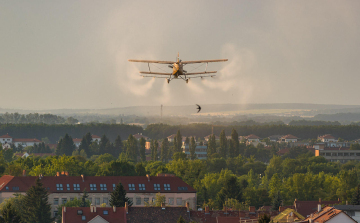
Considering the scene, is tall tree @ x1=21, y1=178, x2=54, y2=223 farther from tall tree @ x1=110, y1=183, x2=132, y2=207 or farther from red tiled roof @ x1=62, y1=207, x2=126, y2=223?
red tiled roof @ x1=62, y1=207, x2=126, y2=223

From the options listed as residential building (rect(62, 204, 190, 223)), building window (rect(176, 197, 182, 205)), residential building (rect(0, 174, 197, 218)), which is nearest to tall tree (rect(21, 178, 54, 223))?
residential building (rect(0, 174, 197, 218))

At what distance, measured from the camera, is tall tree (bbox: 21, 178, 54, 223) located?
12950 cm

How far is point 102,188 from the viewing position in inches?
6280

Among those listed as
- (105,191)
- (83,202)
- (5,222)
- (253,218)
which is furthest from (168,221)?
(105,191)

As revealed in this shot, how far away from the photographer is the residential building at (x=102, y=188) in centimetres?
15525

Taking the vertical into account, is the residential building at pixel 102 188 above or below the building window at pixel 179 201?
above

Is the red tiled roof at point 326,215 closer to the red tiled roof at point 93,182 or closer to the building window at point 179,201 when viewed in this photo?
the building window at point 179,201

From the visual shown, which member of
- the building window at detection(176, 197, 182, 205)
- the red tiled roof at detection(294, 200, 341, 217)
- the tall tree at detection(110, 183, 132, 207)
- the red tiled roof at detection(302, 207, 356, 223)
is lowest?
the building window at detection(176, 197, 182, 205)

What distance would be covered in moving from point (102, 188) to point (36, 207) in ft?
98.3

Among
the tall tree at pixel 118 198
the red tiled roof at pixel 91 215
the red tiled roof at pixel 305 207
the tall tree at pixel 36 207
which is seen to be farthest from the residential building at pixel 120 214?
the red tiled roof at pixel 305 207

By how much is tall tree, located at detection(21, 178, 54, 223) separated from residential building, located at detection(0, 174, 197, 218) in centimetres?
1998

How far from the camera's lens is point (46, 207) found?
132000 mm

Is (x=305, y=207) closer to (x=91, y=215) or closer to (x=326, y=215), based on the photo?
(x=326, y=215)

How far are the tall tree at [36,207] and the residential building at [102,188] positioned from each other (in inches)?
787
